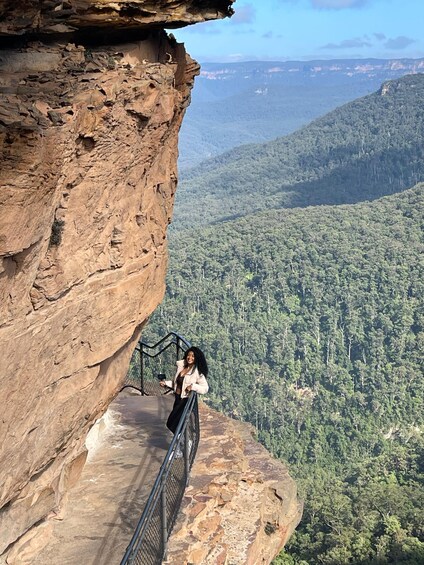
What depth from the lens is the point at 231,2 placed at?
866 centimetres

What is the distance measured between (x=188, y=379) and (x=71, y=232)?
11.6 feet

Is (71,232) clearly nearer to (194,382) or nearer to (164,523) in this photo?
(164,523)

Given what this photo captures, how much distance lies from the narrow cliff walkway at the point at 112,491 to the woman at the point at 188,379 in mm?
724

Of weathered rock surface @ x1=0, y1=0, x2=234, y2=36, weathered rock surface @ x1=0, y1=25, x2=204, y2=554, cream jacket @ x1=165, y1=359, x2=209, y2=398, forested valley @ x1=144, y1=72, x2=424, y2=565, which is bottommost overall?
forested valley @ x1=144, y1=72, x2=424, y2=565

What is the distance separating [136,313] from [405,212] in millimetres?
101934

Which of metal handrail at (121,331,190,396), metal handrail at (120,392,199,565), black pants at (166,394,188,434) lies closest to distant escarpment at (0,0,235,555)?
metal handrail at (120,392,199,565)

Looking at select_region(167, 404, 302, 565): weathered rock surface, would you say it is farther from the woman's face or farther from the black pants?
the woman's face

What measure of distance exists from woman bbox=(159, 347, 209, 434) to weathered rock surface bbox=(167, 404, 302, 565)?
99 cm

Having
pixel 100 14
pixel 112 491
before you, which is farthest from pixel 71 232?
pixel 112 491

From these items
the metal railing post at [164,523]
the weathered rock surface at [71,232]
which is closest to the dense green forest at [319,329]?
the metal railing post at [164,523]

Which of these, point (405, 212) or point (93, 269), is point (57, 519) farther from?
point (405, 212)

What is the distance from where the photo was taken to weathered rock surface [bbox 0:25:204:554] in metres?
6.31

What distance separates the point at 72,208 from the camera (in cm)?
740

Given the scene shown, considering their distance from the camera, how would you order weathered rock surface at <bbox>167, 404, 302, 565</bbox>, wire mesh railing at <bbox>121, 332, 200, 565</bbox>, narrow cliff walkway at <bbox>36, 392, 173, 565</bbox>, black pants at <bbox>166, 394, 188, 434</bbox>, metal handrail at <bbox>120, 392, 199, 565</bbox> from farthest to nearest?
black pants at <bbox>166, 394, 188, 434</bbox> < weathered rock surface at <bbox>167, 404, 302, 565</bbox> < narrow cliff walkway at <bbox>36, 392, 173, 565</bbox> < wire mesh railing at <bbox>121, 332, 200, 565</bbox> < metal handrail at <bbox>120, 392, 199, 565</bbox>
